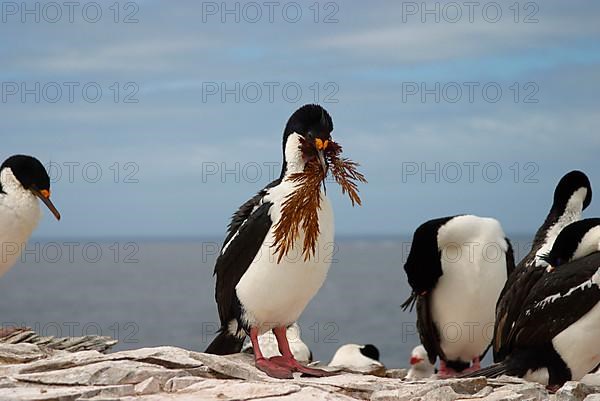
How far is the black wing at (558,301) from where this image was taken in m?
9.79

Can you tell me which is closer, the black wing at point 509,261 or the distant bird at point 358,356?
the black wing at point 509,261

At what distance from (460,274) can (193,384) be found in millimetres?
4155

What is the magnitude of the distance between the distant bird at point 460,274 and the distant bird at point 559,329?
1.55m

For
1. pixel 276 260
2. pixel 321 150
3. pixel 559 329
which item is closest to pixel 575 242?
pixel 559 329

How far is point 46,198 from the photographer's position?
12430 millimetres

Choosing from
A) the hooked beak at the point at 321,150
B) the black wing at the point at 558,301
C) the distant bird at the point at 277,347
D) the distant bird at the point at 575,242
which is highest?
the hooked beak at the point at 321,150

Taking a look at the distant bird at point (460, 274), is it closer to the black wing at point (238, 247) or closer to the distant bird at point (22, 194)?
the black wing at point (238, 247)

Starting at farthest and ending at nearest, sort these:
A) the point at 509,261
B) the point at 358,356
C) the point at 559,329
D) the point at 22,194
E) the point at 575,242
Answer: the point at 358,356 < the point at 22,194 < the point at 509,261 < the point at 575,242 < the point at 559,329

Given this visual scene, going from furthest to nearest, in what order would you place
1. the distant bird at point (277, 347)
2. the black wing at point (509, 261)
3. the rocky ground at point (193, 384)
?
1. the distant bird at point (277, 347)
2. the black wing at point (509, 261)
3. the rocky ground at point (193, 384)

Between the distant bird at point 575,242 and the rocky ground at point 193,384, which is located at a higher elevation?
the distant bird at point 575,242

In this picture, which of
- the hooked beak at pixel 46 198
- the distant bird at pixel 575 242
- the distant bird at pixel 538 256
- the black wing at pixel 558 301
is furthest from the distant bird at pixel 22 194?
the distant bird at pixel 575 242

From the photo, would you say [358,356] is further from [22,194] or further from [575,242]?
[575,242]

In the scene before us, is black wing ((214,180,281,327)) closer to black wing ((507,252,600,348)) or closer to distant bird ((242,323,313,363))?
black wing ((507,252,600,348))

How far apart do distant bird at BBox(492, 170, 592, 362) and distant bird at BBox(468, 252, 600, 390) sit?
145 mm
